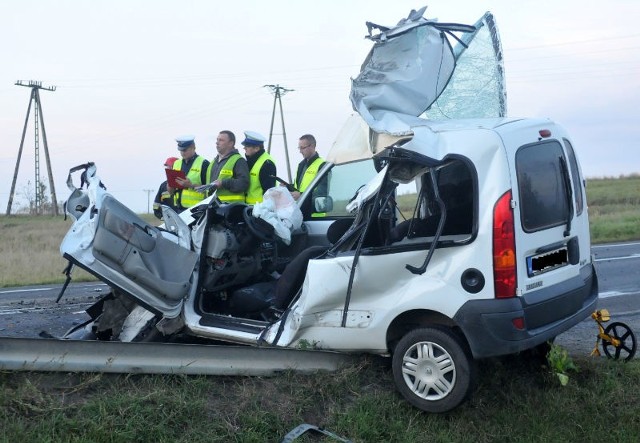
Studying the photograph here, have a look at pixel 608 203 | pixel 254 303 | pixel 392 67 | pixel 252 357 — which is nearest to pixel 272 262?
pixel 254 303

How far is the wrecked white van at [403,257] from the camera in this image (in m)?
4.37

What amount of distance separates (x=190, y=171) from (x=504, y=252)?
580cm

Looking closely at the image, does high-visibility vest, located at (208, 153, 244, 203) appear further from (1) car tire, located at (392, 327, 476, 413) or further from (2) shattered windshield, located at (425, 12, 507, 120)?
(1) car tire, located at (392, 327, 476, 413)

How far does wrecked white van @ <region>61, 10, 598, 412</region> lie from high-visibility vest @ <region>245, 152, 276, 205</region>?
2.37 m

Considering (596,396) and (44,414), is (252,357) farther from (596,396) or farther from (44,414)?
(596,396)

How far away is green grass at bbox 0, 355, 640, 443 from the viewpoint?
4.14 metres

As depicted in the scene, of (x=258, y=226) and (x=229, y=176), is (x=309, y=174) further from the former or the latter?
(x=258, y=226)

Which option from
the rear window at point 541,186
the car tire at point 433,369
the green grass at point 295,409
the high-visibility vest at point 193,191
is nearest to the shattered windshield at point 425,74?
the rear window at point 541,186

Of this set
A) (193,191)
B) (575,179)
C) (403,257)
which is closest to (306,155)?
(193,191)

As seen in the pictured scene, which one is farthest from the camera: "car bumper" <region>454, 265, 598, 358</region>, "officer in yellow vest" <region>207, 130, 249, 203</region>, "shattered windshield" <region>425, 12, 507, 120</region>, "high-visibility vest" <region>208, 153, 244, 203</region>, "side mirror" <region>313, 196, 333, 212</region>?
"high-visibility vest" <region>208, 153, 244, 203</region>

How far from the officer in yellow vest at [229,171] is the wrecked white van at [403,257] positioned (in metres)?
2.19

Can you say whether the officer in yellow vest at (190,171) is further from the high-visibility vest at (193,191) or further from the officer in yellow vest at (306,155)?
the officer in yellow vest at (306,155)

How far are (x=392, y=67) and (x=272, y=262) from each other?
1.92m

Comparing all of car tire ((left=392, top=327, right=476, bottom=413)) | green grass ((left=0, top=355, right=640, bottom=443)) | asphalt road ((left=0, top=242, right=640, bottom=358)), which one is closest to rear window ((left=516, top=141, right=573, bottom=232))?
car tire ((left=392, top=327, right=476, bottom=413))
